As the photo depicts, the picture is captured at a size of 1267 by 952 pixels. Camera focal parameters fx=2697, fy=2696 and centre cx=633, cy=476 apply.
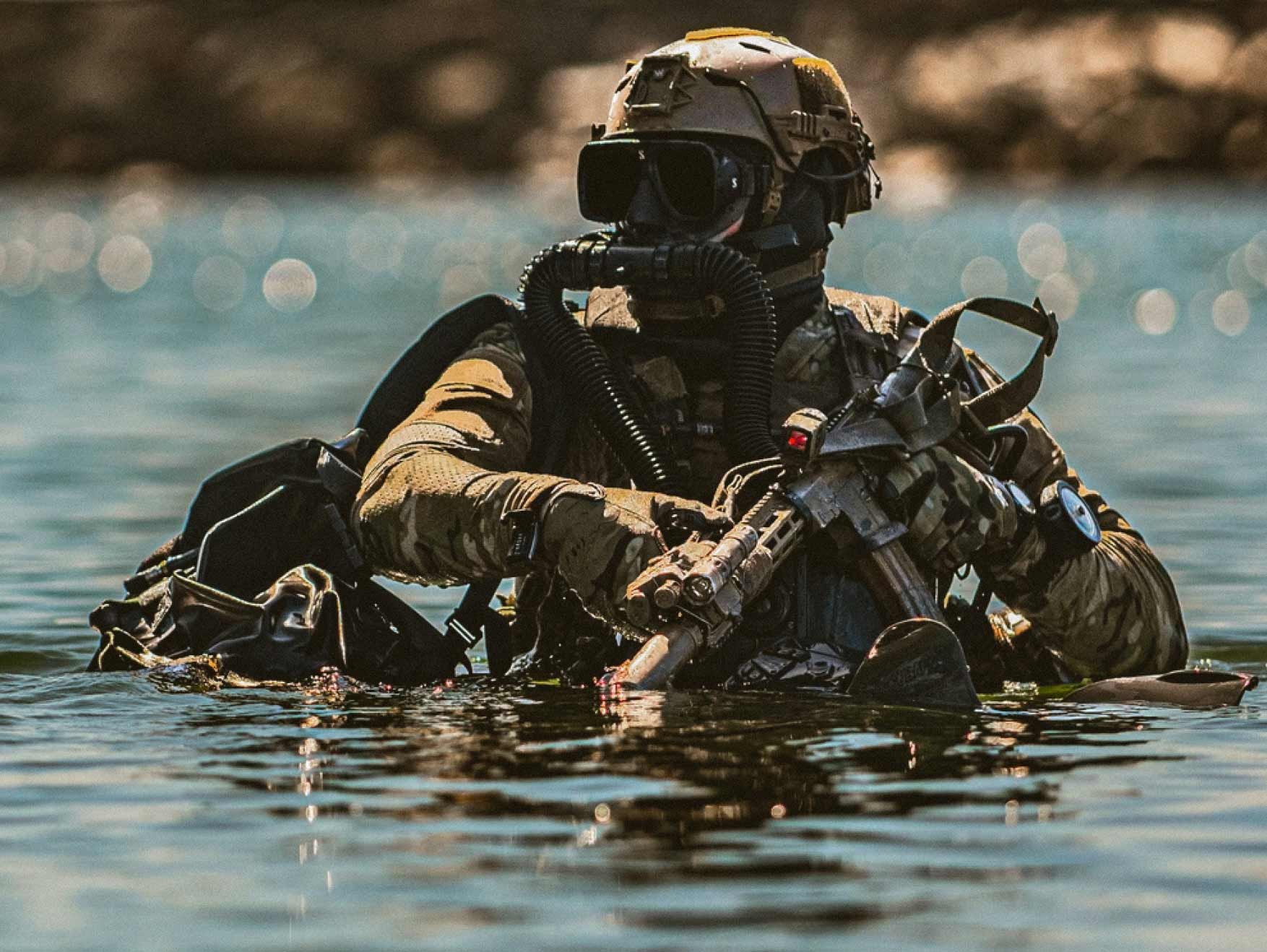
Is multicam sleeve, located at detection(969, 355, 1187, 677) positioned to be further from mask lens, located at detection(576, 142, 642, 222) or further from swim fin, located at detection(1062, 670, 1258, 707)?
mask lens, located at detection(576, 142, 642, 222)

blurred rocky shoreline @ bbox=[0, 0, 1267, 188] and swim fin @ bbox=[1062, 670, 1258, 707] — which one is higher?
blurred rocky shoreline @ bbox=[0, 0, 1267, 188]

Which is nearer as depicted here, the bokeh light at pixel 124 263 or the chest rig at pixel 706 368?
the chest rig at pixel 706 368

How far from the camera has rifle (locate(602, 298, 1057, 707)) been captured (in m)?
6.57

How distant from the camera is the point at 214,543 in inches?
299

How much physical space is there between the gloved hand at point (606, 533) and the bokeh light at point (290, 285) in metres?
33.2

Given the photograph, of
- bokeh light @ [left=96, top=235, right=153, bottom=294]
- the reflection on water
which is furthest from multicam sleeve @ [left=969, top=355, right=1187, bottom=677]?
bokeh light @ [left=96, top=235, right=153, bottom=294]

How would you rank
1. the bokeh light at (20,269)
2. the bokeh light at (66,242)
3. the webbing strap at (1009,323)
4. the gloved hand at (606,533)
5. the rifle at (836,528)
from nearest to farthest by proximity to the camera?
1. the rifle at (836,528)
2. the gloved hand at (606,533)
3. the webbing strap at (1009,323)
4. the bokeh light at (20,269)
5. the bokeh light at (66,242)

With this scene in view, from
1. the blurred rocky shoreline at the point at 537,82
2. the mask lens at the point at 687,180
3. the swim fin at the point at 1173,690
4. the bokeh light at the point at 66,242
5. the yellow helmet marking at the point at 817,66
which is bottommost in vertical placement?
the swim fin at the point at 1173,690

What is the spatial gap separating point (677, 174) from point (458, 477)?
111 cm

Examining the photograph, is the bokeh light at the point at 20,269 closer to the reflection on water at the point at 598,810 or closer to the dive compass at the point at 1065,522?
the reflection on water at the point at 598,810

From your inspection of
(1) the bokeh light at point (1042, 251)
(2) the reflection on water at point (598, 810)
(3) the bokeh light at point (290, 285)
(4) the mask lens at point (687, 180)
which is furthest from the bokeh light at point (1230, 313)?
(4) the mask lens at point (687, 180)

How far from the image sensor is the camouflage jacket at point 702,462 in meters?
7.12

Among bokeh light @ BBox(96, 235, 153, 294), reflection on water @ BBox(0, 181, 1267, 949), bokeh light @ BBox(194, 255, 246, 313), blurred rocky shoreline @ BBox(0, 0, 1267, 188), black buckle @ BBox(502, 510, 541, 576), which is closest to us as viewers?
reflection on water @ BBox(0, 181, 1267, 949)

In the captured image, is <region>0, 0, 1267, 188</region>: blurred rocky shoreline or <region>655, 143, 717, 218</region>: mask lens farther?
<region>0, 0, 1267, 188</region>: blurred rocky shoreline
